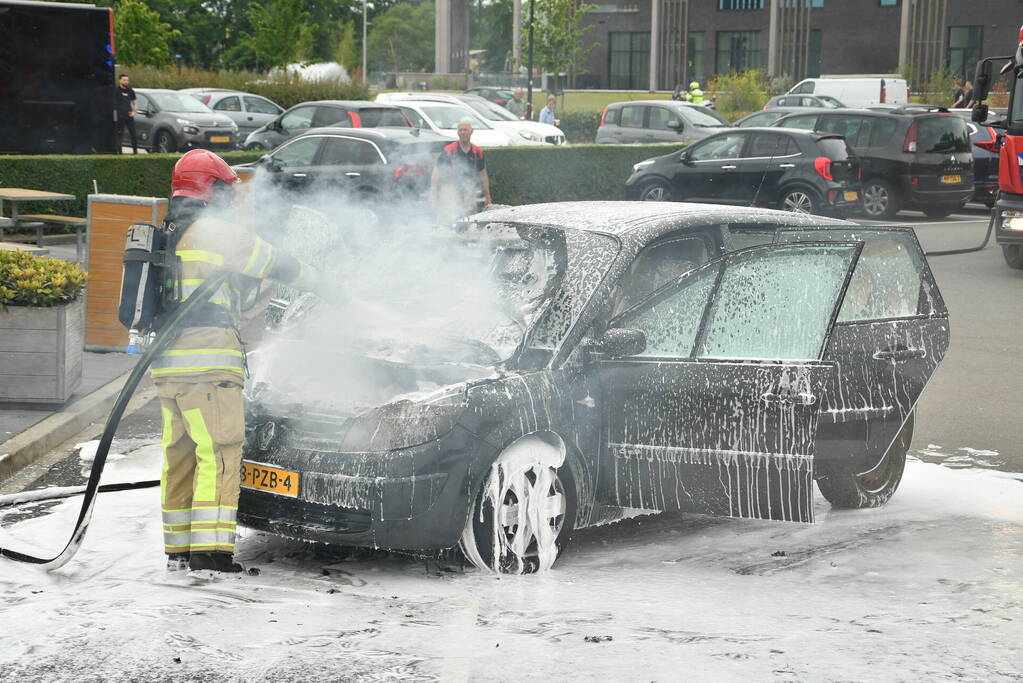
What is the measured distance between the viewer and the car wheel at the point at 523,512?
5477 millimetres

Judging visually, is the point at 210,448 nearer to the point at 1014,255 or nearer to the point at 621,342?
the point at 621,342

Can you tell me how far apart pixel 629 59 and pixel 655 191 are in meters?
51.6

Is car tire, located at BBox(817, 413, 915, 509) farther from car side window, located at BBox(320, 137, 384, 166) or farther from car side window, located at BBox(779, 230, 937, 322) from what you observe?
car side window, located at BBox(320, 137, 384, 166)

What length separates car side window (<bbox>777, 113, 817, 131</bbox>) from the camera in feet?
78.5

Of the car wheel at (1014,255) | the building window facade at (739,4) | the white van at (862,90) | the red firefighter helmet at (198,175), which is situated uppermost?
the building window facade at (739,4)

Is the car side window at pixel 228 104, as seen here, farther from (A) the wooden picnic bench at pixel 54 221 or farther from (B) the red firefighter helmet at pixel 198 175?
(B) the red firefighter helmet at pixel 198 175

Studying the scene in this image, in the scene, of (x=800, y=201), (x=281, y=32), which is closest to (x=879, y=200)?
(x=800, y=201)

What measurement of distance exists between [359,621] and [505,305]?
1.66 m

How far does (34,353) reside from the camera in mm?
8734

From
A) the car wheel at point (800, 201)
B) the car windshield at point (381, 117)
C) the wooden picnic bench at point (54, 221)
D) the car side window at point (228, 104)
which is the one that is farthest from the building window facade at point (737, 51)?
the wooden picnic bench at point (54, 221)

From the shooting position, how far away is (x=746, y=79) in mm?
46344

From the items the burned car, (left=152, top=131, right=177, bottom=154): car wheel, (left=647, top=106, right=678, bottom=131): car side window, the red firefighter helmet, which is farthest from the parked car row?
the red firefighter helmet

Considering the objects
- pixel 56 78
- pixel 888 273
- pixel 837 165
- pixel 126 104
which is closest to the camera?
pixel 888 273

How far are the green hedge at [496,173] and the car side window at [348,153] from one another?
7.26 ft
